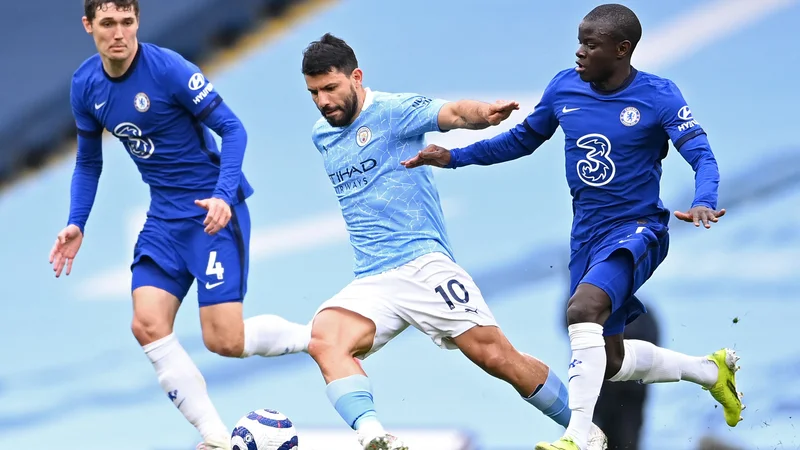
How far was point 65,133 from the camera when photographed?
32.4 ft

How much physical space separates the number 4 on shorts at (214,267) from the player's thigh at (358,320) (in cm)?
72

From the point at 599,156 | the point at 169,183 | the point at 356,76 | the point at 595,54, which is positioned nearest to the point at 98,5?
the point at 169,183

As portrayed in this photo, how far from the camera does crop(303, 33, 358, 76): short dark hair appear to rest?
19.4 ft

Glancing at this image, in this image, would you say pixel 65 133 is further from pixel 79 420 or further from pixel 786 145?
pixel 786 145

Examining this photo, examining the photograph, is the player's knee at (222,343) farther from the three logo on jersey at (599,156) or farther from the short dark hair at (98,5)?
the three logo on jersey at (599,156)

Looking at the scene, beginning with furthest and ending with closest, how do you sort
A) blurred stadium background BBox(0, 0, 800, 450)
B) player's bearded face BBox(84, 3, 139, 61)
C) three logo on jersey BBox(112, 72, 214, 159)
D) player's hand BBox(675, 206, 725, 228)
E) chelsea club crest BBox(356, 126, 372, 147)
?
blurred stadium background BBox(0, 0, 800, 450), three logo on jersey BBox(112, 72, 214, 159), player's bearded face BBox(84, 3, 139, 61), chelsea club crest BBox(356, 126, 372, 147), player's hand BBox(675, 206, 725, 228)

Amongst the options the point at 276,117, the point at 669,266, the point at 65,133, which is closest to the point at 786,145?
the point at 669,266

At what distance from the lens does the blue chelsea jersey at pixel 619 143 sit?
18.4 feet

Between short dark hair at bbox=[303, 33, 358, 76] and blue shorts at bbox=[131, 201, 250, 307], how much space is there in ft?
3.45

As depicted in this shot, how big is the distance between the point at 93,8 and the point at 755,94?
437 cm

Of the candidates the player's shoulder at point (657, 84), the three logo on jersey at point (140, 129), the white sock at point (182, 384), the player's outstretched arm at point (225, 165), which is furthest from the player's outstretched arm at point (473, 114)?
the white sock at point (182, 384)

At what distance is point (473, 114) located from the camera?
18.5 feet

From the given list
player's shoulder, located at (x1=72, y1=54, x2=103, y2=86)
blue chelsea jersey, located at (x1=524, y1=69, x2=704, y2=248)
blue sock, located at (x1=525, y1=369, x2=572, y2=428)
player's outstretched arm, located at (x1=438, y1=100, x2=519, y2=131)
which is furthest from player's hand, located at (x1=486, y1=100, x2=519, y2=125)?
player's shoulder, located at (x1=72, y1=54, x2=103, y2=86)

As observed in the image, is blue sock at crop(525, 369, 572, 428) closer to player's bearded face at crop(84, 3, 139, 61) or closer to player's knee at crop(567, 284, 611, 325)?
player's knee at crop(567, 284, 611, 325)
